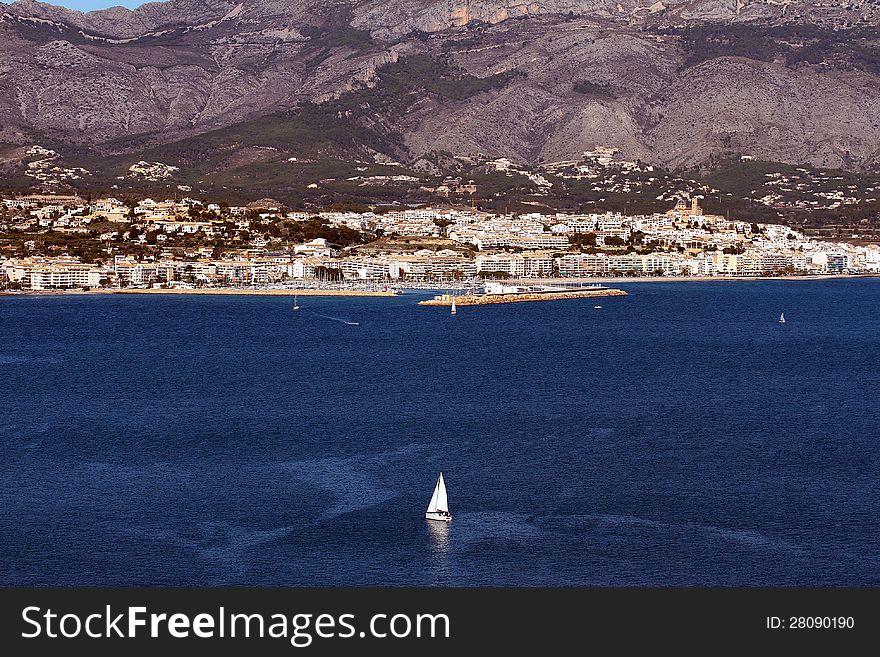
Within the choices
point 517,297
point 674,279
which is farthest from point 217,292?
point 674,279

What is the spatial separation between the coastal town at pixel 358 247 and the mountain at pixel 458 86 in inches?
1363

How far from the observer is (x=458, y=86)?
15675 centimetres

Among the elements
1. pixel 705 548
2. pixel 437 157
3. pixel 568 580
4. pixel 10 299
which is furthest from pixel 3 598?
pixel 437 157

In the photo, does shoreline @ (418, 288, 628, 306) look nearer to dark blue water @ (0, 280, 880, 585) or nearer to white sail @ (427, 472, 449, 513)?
dark blue water @ (0, 280, 880, 585)

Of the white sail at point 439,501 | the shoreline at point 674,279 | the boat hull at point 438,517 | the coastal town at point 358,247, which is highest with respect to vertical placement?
the coastal town at point 358,247

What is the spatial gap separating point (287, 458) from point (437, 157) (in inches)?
4720

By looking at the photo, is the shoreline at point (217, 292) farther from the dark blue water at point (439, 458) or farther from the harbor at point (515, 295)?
the dark blue water at point (439, 458)

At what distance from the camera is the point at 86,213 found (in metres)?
96.7

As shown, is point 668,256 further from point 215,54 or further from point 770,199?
point 215,54

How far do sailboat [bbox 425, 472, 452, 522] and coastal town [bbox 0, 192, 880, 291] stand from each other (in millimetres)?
51346

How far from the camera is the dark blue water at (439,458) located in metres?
17.7

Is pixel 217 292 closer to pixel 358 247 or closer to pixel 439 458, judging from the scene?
pixel 358 247

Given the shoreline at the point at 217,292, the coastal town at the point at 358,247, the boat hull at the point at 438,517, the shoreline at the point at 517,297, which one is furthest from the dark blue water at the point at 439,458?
the coastal town at the point at 358,247

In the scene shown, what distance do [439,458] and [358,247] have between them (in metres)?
62.3
